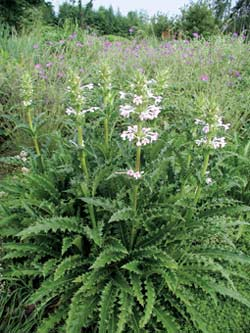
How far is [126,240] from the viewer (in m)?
2.23

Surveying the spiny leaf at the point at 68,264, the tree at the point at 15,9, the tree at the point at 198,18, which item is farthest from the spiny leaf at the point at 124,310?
the tree at the point at 198,18

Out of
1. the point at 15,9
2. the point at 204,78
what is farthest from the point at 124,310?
the point at 15,9

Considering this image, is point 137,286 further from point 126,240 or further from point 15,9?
point 15,9

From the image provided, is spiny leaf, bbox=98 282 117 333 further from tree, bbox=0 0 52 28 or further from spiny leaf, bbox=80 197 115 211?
tree, bbox=0 0 52 28

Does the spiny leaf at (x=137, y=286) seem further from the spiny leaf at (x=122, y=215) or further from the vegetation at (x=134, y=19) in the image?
the vegetation at (x=134, y=19)

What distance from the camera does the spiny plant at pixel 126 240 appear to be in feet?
6.14

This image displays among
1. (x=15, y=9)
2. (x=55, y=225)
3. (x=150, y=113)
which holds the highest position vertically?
(x=15, y=9)

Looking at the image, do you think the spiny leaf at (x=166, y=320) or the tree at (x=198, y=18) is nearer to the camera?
the spiny leaf at (x=166, y=320)

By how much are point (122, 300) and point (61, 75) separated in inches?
137

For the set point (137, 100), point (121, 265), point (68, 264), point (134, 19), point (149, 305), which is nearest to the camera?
point (137, 100)

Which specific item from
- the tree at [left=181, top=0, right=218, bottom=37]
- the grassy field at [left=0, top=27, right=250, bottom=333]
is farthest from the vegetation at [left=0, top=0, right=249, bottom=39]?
the grassy field at [left=0, top=27, right=250, bottom=333]

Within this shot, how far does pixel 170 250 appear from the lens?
2.16 m

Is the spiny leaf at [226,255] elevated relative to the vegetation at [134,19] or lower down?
lower down

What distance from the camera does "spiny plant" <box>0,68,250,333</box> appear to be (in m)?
1.87
